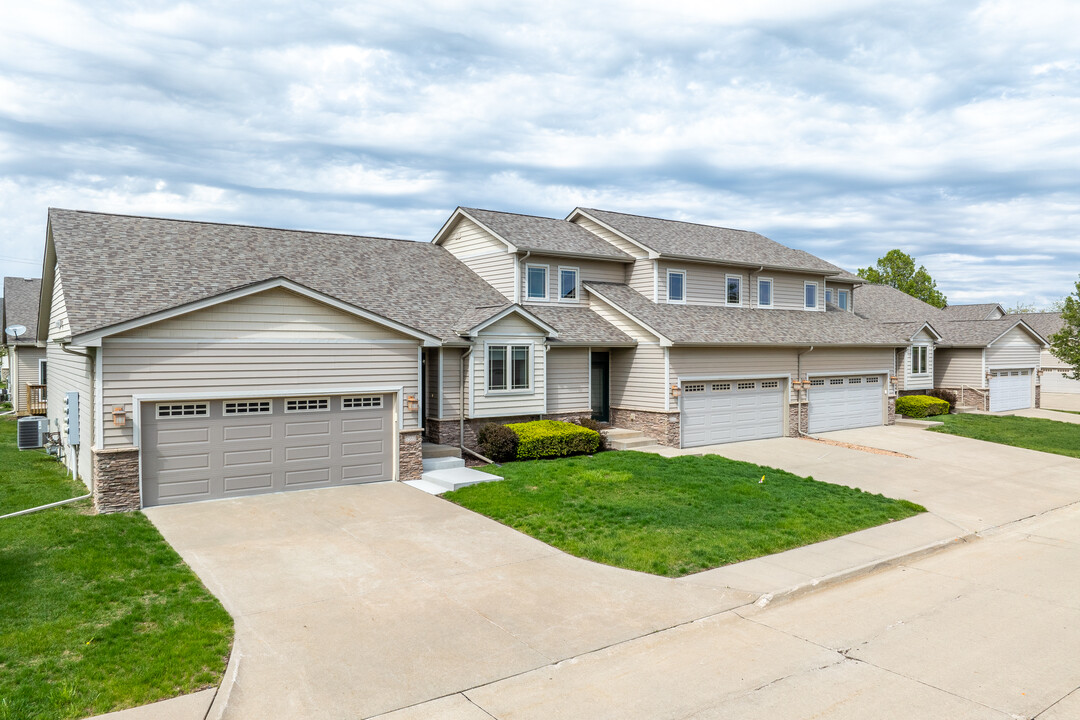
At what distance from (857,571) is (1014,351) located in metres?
31.1

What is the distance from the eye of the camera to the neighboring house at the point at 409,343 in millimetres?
13391

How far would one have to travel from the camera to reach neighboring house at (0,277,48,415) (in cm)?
3095

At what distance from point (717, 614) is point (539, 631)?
7.37 feet

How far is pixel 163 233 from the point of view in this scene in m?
18.9

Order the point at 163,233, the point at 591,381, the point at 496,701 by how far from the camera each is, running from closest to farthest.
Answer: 1. the point at 496,701
2. the point at 163,233
3. the point at 591,381

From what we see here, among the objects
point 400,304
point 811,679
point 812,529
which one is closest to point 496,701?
point 811,679

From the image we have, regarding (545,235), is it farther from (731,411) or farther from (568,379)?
(731,411)

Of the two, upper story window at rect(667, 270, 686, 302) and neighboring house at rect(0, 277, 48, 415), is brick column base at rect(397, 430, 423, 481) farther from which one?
neighboring house at rect(0, 277, 48, 415)

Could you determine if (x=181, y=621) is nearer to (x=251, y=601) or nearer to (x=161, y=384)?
(x=251, y=601)

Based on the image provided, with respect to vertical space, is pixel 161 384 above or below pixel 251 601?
above

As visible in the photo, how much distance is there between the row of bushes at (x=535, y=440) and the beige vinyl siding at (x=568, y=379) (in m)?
1.48

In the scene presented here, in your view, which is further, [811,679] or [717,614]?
[717,614]

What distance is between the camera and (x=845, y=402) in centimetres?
2636

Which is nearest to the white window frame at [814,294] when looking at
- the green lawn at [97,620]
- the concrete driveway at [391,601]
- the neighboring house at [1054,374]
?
the concrete driveway at [391,601]
